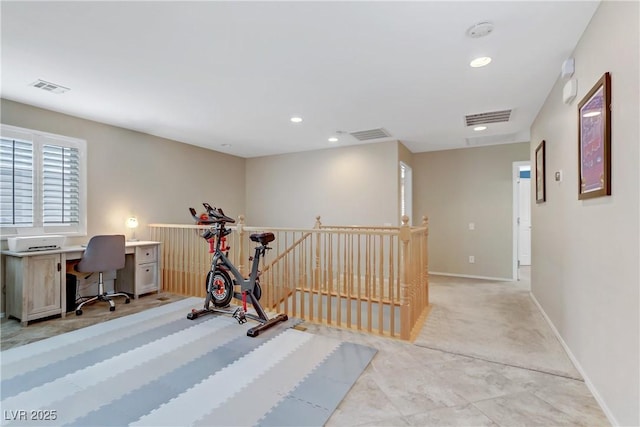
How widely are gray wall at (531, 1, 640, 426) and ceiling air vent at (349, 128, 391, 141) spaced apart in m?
2.22

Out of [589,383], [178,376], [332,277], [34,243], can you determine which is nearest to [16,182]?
[34,243]

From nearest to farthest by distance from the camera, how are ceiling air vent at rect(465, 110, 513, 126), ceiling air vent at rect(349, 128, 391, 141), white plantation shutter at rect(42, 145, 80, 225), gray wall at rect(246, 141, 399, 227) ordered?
white plantation shutter at rect(42, 145, 80, 225) < ceiling air vent at rect(465, 110, 513, 126) < ceiling air vent at rect(349, 128, 391, 141) < gray wall at rect(246, 141, 399, 227)

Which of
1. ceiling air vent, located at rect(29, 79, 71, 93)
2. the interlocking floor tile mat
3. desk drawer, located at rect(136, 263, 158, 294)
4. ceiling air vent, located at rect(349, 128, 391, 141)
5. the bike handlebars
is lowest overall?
the interlocking floor tile mat

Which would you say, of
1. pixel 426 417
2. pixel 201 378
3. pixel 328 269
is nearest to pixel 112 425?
pixel 201 378

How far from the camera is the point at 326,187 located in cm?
574

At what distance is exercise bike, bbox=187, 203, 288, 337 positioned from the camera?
10.3ft

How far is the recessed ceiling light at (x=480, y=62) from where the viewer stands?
2475 millimetres

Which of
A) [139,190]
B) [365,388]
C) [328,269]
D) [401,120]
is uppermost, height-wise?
[401,120]

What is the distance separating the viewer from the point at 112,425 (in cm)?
166

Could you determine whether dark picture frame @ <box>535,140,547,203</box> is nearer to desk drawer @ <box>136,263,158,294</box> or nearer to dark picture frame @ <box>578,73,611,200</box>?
dark picture frame @ <box>578,73,611,200</box>

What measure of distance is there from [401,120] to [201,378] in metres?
3.66

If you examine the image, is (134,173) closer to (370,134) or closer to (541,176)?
(370,134)

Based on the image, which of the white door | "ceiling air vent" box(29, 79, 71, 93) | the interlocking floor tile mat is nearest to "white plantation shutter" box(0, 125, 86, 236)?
"ceiling air vent" box(29, 79, 71, 93)

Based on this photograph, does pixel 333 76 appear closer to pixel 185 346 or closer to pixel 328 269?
pixel 328 269
